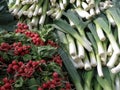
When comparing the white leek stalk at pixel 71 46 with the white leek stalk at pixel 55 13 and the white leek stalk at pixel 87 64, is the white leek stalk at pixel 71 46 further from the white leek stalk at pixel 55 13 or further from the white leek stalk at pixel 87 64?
the white leek stalk at pixel 55 13

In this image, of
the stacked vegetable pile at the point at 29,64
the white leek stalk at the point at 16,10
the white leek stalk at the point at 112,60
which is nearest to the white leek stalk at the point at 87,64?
the white leek stalk at the point at 112,60

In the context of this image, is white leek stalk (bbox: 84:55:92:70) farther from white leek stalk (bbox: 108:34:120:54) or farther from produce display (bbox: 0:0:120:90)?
white leek stalk (bbox: 108:34:120:54)

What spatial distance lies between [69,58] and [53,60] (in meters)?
0.32

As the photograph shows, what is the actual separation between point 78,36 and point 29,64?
2.28ft

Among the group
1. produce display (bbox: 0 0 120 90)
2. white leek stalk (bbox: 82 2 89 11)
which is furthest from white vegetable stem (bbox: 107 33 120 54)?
white leek stalk (bbox: 82 2 89 11)

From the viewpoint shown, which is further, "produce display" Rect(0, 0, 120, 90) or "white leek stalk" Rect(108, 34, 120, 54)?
"white leek stalk" Rect(108, 34, 120, 54)

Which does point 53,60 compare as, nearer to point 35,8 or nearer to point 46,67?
point 46,67

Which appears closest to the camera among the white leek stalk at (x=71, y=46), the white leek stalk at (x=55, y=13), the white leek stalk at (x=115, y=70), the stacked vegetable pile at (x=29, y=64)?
the stacked vegetable pile at (x=29, y=64)

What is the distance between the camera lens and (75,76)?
2102mm

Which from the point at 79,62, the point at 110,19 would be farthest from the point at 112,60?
the point at 110,19

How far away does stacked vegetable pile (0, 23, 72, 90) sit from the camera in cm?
163

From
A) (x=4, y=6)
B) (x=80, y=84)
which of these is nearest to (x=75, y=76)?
(x=80, y=84)

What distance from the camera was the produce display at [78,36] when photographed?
2088 millimetres

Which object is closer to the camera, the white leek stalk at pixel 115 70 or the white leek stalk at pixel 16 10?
the white leek stalk at pixel 115 70
